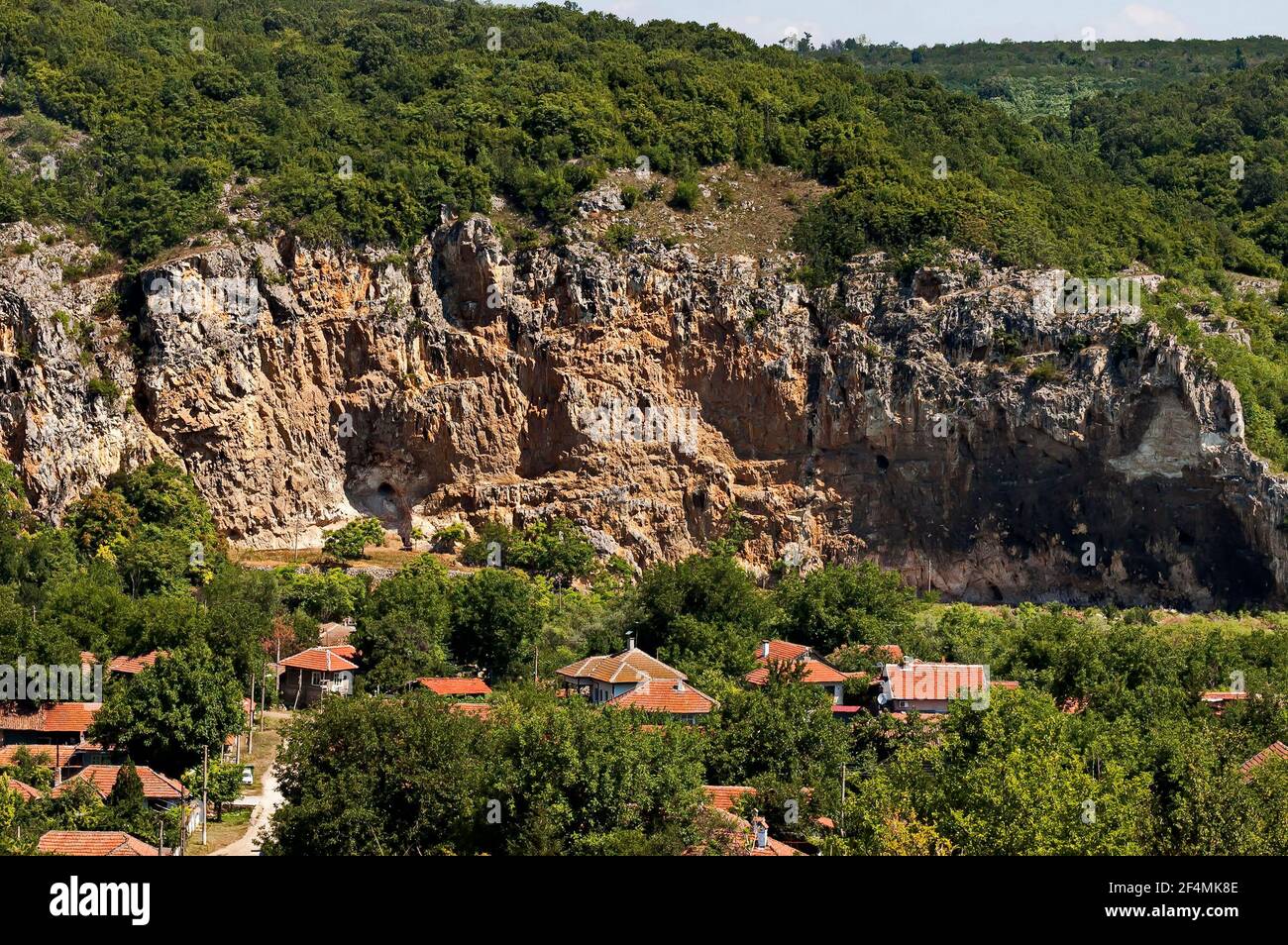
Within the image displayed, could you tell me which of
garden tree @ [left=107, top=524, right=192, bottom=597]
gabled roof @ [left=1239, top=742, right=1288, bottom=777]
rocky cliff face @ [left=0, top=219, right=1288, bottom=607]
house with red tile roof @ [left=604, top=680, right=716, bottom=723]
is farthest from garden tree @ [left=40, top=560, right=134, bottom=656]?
gabled roof @ [left=1239, top=742, right=1288, bottom=777]

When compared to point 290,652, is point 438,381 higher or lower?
higher

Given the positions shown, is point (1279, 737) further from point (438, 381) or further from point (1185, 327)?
point (438, 381)

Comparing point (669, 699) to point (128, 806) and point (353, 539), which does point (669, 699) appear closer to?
point (128, 806)

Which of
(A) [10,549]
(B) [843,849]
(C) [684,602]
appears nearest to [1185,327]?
(C) [684,602]

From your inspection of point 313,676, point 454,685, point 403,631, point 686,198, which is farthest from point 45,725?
point 686,198

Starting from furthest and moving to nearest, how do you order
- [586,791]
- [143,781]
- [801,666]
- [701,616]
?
[701,616] < [801,666] < [143,781] < [586,791]

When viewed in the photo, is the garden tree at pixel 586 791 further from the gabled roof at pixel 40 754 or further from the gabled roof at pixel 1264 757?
the gabled roof at pixel 40 754

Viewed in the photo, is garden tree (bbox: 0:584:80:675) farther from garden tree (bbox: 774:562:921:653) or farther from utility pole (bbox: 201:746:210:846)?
garden tree (bbox: 774:562:921:653)
